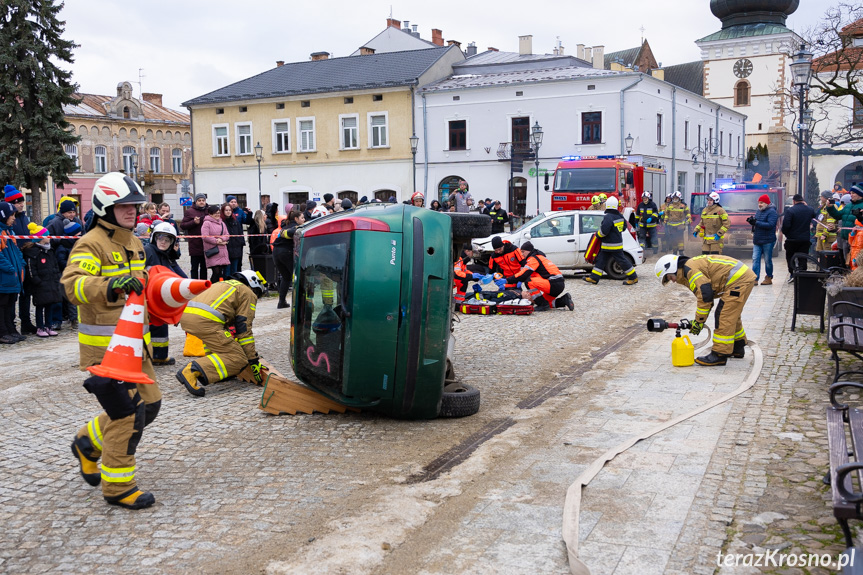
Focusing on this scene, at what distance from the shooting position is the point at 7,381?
8883mm

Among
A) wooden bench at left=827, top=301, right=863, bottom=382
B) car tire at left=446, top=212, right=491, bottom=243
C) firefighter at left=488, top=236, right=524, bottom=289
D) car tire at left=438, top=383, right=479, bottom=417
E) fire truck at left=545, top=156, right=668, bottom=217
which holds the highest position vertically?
fire truck at left=545, top=156, right=668, bottom=217

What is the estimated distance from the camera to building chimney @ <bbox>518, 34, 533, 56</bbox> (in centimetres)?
5441

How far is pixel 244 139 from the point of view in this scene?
49000 mm

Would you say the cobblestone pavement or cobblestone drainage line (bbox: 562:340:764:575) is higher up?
cobblestone drainage line (bbox: 562:340:764:575)

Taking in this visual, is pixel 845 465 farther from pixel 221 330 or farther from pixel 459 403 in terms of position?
pixel 221 330

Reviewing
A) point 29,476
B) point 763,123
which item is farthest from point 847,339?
point 763,123

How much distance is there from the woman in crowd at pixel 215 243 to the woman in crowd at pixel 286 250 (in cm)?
120

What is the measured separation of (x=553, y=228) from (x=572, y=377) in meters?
10.1

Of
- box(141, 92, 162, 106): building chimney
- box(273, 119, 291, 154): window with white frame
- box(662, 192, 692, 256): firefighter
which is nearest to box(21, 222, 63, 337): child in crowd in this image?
box(662, 192, 692, 256): firefighter

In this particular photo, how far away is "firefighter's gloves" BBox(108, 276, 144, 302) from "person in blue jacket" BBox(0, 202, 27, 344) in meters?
7.26

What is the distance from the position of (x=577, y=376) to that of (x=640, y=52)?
82.0 metres

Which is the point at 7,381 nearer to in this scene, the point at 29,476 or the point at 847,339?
the point at 29,476

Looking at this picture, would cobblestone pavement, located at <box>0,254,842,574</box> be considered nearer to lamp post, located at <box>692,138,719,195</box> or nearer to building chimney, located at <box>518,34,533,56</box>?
lamp post, located at <box>692,138,719,195</box>

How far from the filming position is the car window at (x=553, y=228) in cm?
1856
